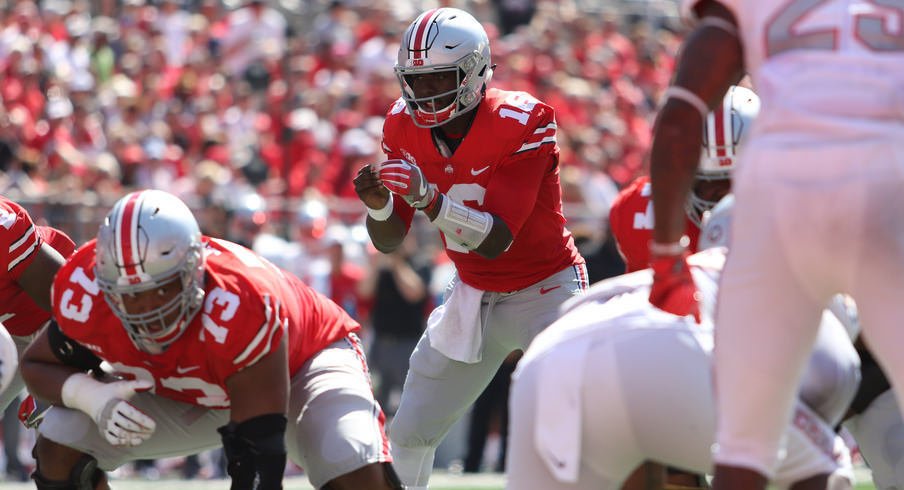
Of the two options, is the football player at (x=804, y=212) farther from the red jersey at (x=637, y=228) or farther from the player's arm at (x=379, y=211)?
the player's arm at (x=379, y=211)

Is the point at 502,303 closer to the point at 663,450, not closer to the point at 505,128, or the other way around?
the point at 505,128

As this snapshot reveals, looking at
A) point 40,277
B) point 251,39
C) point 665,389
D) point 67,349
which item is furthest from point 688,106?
point 251,39

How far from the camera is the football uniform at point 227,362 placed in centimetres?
429

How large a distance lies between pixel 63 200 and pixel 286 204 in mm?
1601

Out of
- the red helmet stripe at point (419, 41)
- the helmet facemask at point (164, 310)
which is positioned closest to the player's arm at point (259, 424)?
the helmet facemask at point (164, 310)

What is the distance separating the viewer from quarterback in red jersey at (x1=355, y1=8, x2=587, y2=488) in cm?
523

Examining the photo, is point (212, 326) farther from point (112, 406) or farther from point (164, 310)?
point (112, 406)

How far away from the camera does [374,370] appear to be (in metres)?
9.54

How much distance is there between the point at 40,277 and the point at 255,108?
6956 millimetres

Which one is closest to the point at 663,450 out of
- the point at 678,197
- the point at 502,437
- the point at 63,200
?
the point at 678,197

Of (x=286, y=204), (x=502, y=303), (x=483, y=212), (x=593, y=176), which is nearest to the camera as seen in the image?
(x=483, y=212)

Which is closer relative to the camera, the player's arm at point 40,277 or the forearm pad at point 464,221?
the forearm pad at point 464,221

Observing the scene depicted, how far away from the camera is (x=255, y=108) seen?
12.1 metres

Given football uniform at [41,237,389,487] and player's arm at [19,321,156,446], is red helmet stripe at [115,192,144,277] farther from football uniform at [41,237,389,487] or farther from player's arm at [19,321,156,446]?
player's arm at [19,321,156,446]
